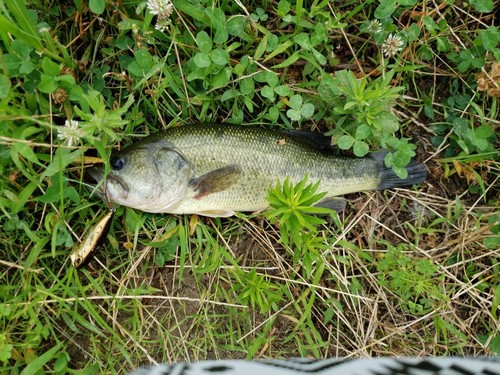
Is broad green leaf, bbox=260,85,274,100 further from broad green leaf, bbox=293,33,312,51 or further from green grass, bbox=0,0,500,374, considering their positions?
broad green leaf, bbox=293,33,312,51

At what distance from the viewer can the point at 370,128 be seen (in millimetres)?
3271

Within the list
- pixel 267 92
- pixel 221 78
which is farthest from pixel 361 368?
pixel 221 78

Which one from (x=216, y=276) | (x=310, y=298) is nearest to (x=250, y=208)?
(x=216, y=276)

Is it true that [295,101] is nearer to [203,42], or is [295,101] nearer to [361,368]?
[203,42]

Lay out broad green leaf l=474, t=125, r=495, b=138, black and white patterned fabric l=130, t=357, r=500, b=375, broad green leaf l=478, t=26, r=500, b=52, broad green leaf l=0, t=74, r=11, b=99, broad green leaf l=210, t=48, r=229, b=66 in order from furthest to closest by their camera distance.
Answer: broad green leaf l=474, t=125, r=495, b=138, broad green leaf l=478, t=26, r=500, b=52, broad green leaf l=210, t=48, r=229, b=66, broad green leaf l=0, t=74, r=11, b=99, black and white patterned fabric l=130, t=357, r=500, b=375

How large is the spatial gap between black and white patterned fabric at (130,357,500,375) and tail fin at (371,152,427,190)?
155 cm

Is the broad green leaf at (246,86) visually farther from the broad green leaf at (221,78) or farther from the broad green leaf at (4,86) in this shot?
the broad green leaf at (4,86)

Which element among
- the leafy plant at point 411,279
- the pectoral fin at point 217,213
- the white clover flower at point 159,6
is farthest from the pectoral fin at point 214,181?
the leafy plant at point 411,279

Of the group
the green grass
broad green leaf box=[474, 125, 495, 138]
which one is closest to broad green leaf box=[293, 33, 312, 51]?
the green grass

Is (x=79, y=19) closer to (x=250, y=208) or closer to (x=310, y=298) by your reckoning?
(x=250, y=208)

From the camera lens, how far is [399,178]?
3553 millimetres

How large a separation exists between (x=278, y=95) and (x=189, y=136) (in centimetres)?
77

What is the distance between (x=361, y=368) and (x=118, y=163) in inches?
76.7

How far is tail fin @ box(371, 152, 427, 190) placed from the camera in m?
3.53
